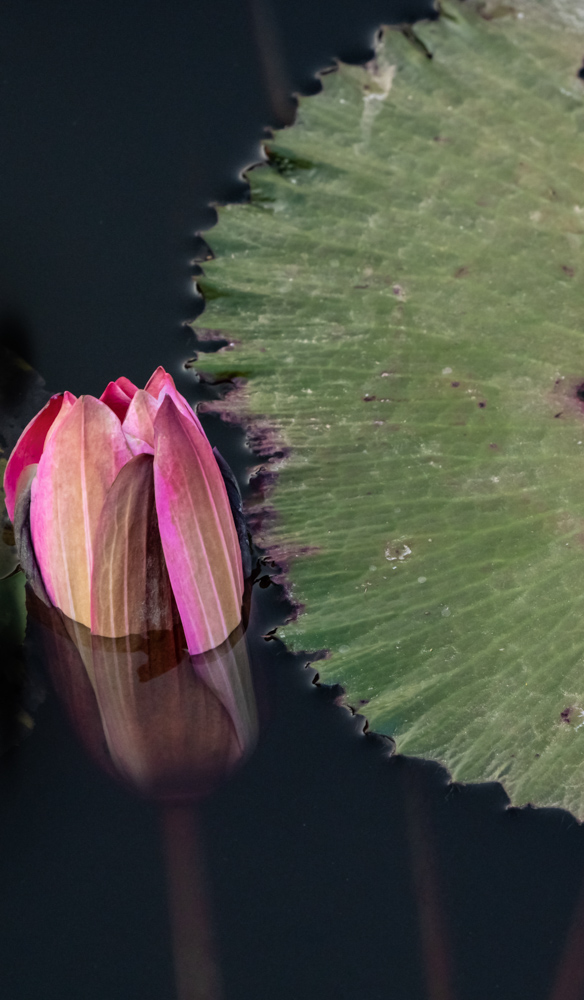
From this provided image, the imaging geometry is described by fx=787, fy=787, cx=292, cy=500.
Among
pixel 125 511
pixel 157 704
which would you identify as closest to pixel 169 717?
pixel 157 704

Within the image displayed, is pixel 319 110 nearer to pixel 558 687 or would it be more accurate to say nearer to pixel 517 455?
pixel 517 455

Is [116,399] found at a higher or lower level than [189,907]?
higher

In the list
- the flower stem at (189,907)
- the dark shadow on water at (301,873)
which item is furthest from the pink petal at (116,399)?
the flower stem at (189,907)

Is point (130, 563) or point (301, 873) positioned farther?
point (301, 873)

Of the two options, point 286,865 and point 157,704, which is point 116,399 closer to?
A: point 157,704

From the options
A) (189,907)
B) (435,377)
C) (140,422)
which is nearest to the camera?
(140,422)

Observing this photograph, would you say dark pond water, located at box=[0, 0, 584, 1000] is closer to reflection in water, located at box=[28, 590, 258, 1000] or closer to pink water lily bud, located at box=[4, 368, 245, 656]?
reflection in water, located at box=[28, 590, 258, 1000]

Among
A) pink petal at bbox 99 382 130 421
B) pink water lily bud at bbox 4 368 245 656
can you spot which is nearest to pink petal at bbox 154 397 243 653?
pink water lily bud at bbox 4 368 245 656

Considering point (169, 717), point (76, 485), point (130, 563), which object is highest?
point (76, 485)
